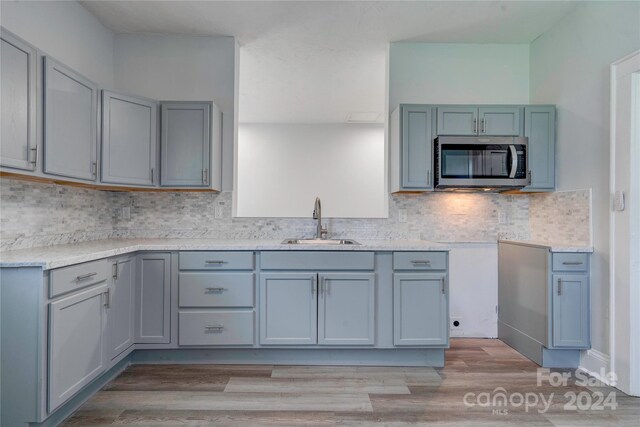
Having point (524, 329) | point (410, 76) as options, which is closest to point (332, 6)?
point (410, 76)

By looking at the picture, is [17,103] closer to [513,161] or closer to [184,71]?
[184,71]

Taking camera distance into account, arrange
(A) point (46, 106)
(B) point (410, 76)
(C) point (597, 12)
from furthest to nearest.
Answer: (B) point (410, 76), (C) point (597, 12), (A) point (46, 106)

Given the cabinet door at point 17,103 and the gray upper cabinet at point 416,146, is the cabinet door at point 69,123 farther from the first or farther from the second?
the gray upper cabinet at point 416,146

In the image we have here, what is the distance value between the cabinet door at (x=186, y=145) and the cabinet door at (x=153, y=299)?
0.67m

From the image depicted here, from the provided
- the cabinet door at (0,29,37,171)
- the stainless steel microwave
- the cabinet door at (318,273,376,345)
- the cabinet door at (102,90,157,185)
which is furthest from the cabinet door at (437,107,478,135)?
the cabinet door at (0,29,37,171)

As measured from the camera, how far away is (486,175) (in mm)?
2773

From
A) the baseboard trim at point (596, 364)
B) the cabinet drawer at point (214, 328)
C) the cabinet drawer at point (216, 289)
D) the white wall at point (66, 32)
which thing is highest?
the white wall at point (66, 32)

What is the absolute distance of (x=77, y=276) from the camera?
192cm

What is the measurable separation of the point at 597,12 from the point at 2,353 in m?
4.15

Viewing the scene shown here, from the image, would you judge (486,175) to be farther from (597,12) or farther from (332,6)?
(332,6)

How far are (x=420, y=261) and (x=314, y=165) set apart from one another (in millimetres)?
3894

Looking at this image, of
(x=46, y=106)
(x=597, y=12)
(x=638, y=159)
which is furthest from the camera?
(x=597, y=12)

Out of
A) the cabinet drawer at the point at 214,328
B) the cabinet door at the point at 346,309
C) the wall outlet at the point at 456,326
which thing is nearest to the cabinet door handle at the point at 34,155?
the cabinet drawer at the point at 214,328

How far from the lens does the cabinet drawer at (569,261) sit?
247cm
